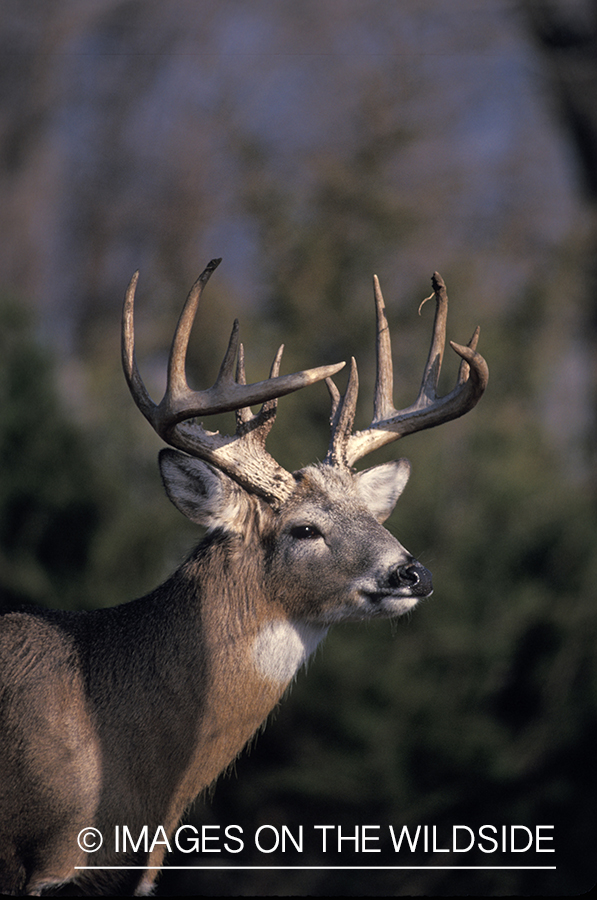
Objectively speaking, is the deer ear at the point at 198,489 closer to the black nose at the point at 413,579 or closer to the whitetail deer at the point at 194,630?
the whitetail deer at the point at 194,630

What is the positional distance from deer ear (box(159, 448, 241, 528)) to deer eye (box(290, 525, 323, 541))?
28cm

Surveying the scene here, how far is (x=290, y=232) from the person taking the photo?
507 inches

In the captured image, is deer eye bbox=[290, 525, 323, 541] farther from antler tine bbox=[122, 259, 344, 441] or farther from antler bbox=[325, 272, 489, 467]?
antler tine bbox=[122, 259, 344, 441]

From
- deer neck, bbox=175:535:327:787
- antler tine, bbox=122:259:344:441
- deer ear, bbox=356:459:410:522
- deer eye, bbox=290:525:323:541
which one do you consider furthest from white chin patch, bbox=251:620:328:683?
antler tine, bbox=122:259:344:441

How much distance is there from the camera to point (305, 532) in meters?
3.54

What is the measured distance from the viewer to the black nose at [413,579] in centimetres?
333

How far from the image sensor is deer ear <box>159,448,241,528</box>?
140 inches

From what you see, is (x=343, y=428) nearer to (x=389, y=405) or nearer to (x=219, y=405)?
(x=389, y=405)

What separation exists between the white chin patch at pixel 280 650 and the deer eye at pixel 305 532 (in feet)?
1.02

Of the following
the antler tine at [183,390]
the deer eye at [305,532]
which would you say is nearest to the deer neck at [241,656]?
the deer eye at [305,532]

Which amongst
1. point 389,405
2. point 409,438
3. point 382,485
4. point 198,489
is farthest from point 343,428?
point 409,438

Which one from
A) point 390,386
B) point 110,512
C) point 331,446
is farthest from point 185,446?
point 110,512

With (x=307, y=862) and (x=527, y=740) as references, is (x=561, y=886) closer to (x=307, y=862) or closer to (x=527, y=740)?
(x=527, y=740)

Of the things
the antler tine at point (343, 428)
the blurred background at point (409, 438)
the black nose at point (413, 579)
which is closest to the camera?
the black nose at point (413, 579)
